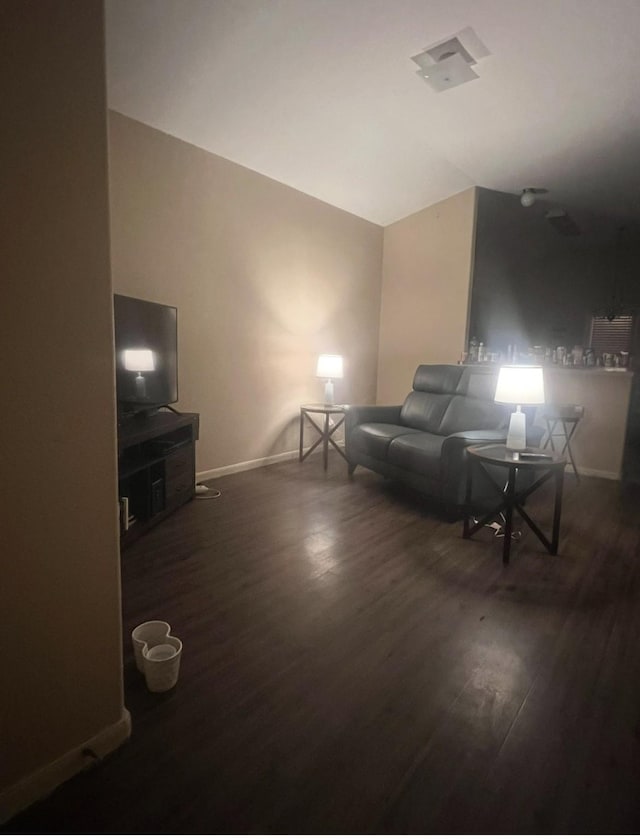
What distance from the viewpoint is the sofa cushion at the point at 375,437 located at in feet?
11.8

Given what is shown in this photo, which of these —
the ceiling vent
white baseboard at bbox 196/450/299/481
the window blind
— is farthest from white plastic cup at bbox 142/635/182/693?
the window blind

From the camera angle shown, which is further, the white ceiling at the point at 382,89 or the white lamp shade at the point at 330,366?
the white lamp shade at the point at 330,366

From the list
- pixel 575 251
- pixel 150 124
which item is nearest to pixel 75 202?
pixel 150 124

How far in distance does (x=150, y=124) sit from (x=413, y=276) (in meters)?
3.07

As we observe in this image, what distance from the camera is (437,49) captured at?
2.68 m

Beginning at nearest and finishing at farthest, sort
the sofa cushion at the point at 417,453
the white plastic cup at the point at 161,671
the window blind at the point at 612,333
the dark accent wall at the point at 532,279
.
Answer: the white plastic cup at the point at 161,671, the sofa cushion at the point at 417,453, the dark accent wall at the point at 532,279, the window blind at the point at 612,333

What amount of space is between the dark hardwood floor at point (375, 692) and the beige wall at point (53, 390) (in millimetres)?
254

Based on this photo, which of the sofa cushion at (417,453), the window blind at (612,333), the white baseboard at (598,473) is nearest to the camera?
the sofa cushion at (417,453)

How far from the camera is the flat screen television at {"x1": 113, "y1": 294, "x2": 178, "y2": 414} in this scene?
110 inches

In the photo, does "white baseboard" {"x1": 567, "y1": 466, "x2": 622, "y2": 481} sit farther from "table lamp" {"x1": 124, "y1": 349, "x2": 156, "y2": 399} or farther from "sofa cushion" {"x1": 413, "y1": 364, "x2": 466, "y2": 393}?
"table lamp" {"x1": 124, "y1": 349, "x2": 156, "y2": 399}

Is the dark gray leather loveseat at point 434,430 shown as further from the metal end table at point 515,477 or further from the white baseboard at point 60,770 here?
the white baseboard at point 60,770

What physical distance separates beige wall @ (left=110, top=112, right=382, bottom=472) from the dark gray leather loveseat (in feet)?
3.05

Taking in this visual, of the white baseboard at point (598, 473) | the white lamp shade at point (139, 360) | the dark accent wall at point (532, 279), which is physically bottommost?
the white baseboard at point (598, 473)

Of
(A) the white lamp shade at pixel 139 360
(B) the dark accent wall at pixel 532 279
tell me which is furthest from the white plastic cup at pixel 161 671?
(B) the dark accent wall at pixel 532 279
